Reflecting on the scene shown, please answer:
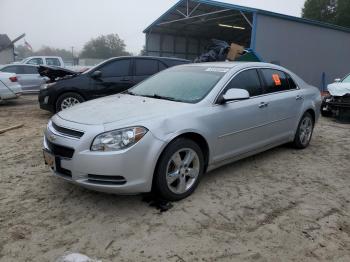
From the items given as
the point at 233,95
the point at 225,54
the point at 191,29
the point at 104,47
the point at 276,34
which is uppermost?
the point at 191,29

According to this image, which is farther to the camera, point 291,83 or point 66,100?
point 66,100

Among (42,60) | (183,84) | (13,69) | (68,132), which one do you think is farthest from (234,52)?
(68,132)

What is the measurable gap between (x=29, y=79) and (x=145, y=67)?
646cm

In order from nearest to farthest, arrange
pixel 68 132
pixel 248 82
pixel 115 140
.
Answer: pixel 115 140, pixel 68 132, pixel 248 82

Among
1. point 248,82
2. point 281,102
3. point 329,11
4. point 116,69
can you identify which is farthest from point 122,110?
point 329,11

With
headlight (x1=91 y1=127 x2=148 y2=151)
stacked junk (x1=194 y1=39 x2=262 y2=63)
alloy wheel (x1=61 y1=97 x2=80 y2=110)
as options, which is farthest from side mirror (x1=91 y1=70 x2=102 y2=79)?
stacked junk (x1=194 y1=39 x2=262 y2=63)

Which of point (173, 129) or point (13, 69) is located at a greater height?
point (173, 129)

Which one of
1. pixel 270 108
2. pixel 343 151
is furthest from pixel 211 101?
pixel 343 151

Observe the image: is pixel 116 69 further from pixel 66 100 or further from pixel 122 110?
pixel 122 110

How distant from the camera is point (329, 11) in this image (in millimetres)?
36719

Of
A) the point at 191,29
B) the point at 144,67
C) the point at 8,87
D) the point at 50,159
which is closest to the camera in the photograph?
the point at 50,159

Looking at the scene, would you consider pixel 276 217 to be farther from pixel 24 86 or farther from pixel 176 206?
pixel 24 86

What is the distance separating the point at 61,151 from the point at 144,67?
5.70m

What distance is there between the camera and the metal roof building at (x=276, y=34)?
609 inches
